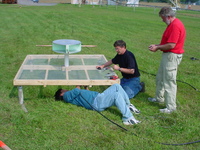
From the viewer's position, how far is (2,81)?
531 centimetres

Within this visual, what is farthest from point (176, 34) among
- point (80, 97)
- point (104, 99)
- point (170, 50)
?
point (80, 97)

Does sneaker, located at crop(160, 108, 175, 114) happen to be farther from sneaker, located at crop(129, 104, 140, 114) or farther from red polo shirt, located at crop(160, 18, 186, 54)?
red polo shirt, located at crop(160, 18, 186, 54)

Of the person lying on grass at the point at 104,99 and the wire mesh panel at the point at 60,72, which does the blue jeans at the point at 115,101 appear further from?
the wire mesh panel at the point at 60,72

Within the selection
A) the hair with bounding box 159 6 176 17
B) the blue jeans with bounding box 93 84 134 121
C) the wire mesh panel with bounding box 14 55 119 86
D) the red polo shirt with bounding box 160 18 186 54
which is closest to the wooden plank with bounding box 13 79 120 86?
the wire mesh panel with bounding box 14 55 119 86

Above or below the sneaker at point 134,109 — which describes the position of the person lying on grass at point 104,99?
above

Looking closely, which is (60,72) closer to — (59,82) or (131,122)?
(59,82)

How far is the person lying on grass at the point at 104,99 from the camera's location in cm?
374

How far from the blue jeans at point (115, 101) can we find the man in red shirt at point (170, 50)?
768 millimetres

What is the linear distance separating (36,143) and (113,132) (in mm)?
1080

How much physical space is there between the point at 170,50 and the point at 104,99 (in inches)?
53.0

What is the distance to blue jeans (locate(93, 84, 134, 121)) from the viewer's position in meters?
3.74

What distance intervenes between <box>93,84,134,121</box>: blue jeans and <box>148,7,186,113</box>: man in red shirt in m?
0.77

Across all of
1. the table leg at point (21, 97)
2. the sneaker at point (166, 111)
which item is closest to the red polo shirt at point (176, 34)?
the sneaker at point (166, 111)

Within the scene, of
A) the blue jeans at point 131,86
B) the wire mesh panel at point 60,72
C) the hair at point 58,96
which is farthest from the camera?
the blue jeans at point 131,86
